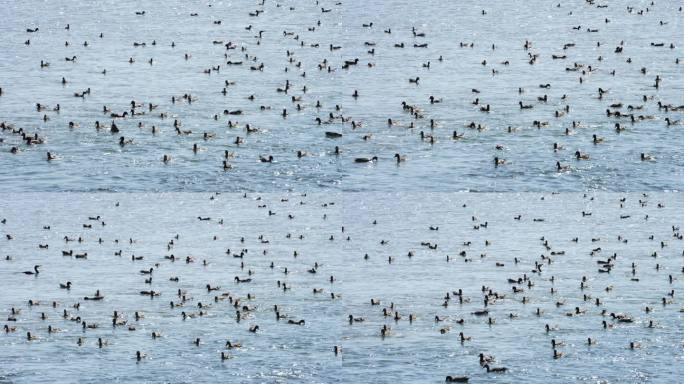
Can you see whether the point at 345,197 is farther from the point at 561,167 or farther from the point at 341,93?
the point at 561,167

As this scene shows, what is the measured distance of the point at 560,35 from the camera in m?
115

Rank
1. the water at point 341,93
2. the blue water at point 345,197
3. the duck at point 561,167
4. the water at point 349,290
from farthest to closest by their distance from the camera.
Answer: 1. the water at point 349,290
2. the blue water at point 345,197
3. the duck at point 561,167
4. the water at point 341,93

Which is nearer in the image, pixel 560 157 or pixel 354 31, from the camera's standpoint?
pixel 560 157

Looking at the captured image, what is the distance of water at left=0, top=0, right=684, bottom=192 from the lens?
202 feet

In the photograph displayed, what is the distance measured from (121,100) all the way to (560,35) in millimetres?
41277

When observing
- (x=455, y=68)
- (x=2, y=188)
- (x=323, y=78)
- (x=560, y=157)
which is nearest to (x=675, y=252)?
(x=455, y=68)

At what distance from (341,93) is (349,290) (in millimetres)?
10741

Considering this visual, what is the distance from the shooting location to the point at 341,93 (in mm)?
85625

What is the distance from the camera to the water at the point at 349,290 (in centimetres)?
7144

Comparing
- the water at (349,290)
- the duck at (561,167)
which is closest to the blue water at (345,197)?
the water at (349,290)

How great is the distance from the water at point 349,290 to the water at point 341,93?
20.1 feet

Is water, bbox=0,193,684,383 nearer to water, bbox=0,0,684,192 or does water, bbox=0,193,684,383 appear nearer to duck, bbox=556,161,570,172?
water, bbox=0,0,684,192

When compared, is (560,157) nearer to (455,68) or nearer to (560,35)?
(455,68)

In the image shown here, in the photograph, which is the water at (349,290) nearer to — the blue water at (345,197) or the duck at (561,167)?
the blue water at (345,197)
